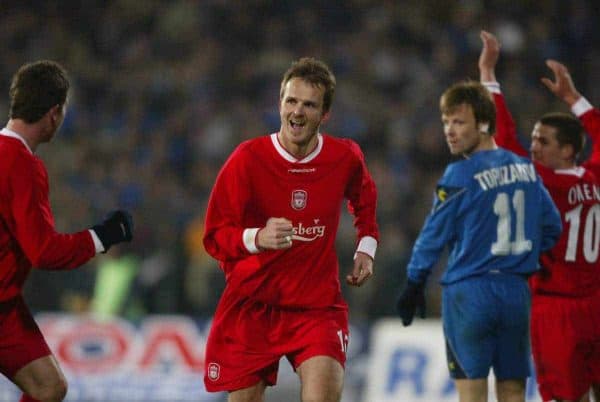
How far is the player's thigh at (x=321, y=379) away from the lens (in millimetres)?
5793

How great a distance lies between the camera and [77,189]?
47.0 ft

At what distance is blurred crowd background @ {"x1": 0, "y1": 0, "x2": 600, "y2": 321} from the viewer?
41.5ft

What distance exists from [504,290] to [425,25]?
32.0 ft

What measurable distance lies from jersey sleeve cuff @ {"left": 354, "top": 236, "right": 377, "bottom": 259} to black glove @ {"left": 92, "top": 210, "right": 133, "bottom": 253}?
122cm

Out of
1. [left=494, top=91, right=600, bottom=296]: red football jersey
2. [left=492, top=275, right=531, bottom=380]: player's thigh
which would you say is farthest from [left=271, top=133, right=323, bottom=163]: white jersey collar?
[left=494, top=91, right=600, bottom=296]: red football jersey

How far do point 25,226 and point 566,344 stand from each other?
3.36m

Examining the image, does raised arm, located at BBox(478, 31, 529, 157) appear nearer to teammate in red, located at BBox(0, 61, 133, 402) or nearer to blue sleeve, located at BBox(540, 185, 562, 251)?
blue sleeve, located at BBox(540, 185, 562, 251)

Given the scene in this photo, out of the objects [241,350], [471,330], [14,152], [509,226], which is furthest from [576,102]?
[14,152]

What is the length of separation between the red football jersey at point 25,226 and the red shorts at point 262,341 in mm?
820

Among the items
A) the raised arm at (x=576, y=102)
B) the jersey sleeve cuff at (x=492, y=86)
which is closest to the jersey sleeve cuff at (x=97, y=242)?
the jersey sleeve cuff at (x=492, y=86)

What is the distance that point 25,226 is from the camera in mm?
5645

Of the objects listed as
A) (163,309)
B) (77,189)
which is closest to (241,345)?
(163,309)

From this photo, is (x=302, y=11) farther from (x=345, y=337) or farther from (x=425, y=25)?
(x=345, y=337)

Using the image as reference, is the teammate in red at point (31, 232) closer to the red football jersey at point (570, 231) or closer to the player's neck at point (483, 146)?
the player's neck at point (483, 146)
